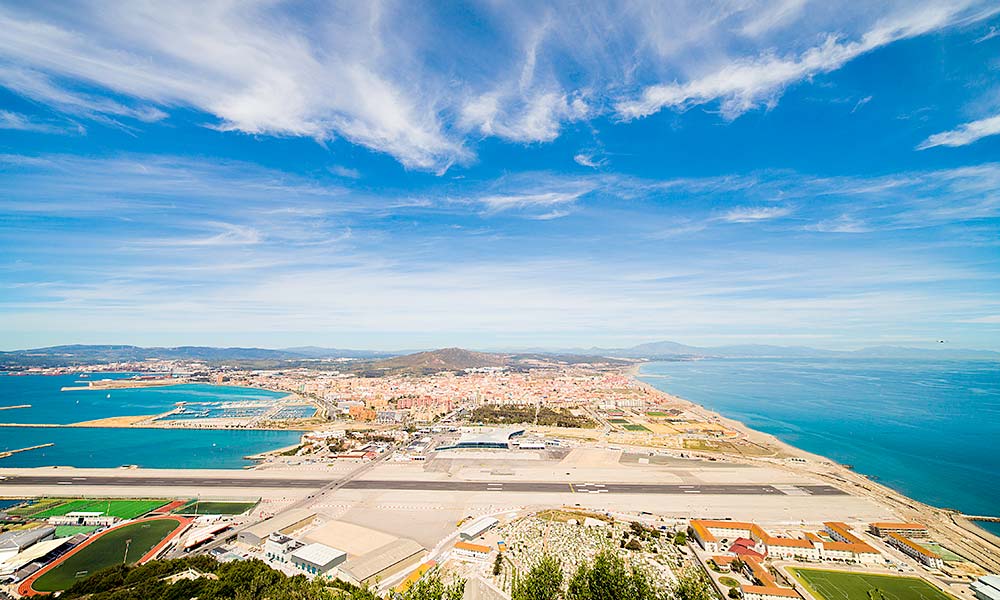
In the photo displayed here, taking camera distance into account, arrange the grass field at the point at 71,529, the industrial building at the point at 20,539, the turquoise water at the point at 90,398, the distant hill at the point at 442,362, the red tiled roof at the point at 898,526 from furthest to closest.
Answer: the distant hill at the point at 442,362 < the turquoise water at the point at 90,398 < the red tiled roof at the point at 898,526 < the grass field at the point at 71,529 < the industrial building at the point at 20,539

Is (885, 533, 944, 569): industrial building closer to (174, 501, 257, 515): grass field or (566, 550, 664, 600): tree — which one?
(566, 550, 664, 600): tree

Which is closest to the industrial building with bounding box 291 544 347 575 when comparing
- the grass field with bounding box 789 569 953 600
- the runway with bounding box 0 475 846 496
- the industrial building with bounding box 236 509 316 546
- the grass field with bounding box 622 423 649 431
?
the industrial building with bounding box 236 509 316 546

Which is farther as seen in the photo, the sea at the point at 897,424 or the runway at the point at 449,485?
the sea at the point at 897,424

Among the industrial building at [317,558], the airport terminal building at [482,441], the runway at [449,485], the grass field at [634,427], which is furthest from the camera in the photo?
the grass field at [634,427]

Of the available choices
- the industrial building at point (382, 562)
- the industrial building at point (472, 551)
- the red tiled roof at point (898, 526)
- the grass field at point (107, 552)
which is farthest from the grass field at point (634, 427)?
the grass field at point (107, 552)

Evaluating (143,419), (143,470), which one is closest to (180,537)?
(143,470)

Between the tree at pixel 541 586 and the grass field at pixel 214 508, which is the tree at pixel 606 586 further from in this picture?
the grass field at pixel 214 508

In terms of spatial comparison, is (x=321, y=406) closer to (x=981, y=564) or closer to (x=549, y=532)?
(x=549, y=532)
